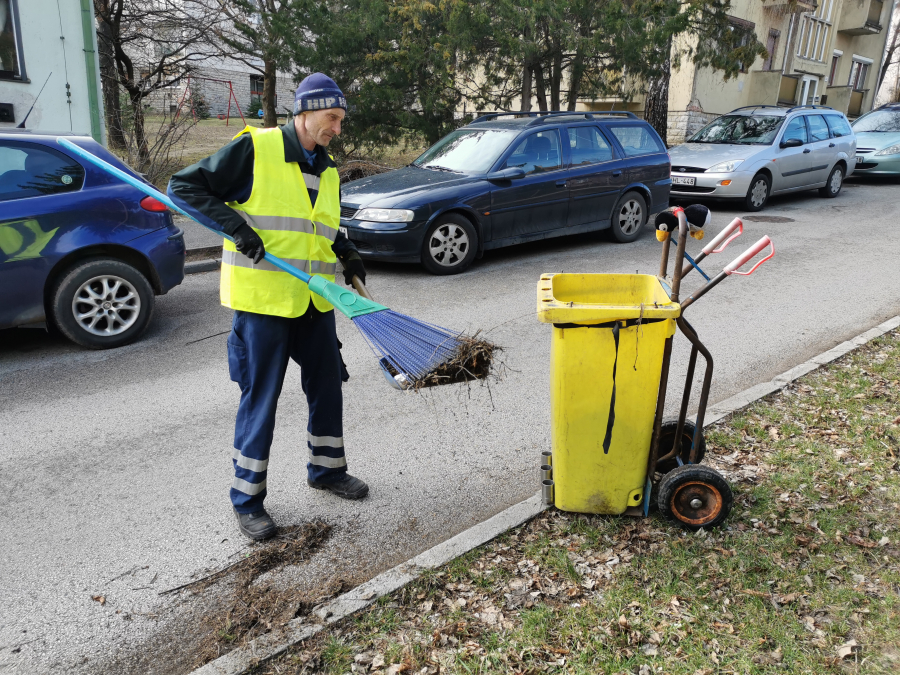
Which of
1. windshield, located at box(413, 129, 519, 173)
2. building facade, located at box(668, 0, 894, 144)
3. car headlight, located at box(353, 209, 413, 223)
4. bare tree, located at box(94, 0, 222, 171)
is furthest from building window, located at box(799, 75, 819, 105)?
car headlight, located at box(353, 209, 413, 223)

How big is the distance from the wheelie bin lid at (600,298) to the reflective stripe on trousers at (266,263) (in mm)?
1001

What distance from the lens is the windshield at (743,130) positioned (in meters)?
13.4

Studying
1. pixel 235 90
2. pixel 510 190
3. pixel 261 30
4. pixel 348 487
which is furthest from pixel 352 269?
pixel 235 90

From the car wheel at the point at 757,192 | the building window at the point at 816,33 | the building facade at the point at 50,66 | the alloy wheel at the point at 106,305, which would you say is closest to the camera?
the alloy wheel at the point at 106,305

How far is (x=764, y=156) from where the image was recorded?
42.0 ft

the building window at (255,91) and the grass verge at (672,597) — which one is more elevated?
the building window at (255,91)

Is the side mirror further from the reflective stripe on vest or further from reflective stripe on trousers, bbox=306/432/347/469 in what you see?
the reflective stripe on vest

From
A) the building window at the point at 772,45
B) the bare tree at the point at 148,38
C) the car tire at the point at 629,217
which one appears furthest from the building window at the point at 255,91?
the car tire at the point at 629,217

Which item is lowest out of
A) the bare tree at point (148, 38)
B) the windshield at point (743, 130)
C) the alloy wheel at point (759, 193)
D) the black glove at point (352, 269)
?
the alloy wheel at point (759, 193)

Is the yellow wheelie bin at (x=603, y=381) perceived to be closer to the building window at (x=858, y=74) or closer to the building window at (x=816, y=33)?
the building window at (x=816, y=33)

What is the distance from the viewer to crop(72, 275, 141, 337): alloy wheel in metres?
5.85

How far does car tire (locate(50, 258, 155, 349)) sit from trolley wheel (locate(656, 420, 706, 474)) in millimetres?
4422

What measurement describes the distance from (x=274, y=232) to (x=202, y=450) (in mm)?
1770

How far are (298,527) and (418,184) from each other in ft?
18.5
